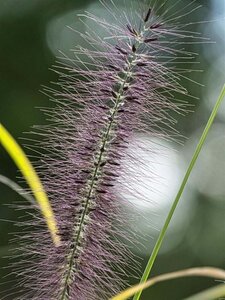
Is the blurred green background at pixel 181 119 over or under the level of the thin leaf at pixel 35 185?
under

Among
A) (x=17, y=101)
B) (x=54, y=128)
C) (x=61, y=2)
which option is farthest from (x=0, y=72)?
(x=54, y=128)

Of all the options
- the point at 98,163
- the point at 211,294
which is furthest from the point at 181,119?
the point at 211,294

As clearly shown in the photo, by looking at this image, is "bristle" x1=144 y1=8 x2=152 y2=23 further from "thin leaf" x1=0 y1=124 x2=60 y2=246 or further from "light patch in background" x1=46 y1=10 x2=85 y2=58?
"light patch in background" x1=46 y1=10 x2=85 y2=58

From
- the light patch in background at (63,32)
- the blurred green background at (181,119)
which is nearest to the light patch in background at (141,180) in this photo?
the blurred green background at (181,119)

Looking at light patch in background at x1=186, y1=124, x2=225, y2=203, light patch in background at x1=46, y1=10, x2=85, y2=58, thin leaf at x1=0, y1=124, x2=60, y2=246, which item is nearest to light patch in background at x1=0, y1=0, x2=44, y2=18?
light patch in background at x1=46, y1=10, x2=85, y2=58

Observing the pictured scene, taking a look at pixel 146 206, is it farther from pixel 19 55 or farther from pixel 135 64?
pixel 19 55

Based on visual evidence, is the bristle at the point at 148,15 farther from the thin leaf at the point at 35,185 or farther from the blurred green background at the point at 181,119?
the blurred green background at the point at 181,119
